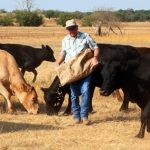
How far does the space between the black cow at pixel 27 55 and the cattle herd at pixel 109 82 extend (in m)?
0.84

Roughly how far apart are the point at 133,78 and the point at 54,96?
108 inches

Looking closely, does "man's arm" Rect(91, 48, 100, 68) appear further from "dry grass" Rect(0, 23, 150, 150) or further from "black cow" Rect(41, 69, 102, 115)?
"dry grass" Rect(0, 23, 150, 150)

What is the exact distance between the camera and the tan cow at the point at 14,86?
12.6m

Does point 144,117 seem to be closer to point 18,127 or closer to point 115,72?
point 115,72

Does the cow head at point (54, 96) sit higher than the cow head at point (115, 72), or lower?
lower

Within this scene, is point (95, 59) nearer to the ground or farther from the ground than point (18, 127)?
Result: farther from the ground

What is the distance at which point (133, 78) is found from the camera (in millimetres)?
10055

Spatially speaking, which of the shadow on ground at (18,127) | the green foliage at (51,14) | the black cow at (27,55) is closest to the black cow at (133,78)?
the shadow on ground at (18,127)

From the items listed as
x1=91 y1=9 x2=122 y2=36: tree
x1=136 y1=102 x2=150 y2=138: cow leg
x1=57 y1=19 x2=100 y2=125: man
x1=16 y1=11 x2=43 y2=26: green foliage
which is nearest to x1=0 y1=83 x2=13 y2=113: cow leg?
x1=57 y1=19 x2=100 y2=125: man

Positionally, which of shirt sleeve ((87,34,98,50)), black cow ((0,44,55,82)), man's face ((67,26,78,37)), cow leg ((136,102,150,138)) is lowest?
black cow ((0,44,55,82))

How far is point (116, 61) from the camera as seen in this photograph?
9.98 m

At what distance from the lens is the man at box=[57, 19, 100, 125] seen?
10.9 metres

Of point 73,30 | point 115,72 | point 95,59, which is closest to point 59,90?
point 95,59

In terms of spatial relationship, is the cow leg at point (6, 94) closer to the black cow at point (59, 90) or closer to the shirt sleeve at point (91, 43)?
the black cow at point (59, 90)
